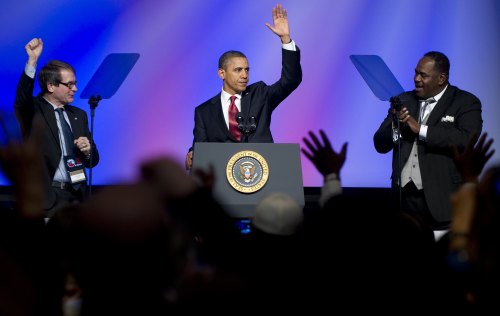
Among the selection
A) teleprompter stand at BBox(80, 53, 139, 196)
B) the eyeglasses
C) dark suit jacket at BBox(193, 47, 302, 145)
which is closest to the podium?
dark suit jacket at BBox(193, 47, 302, 145)

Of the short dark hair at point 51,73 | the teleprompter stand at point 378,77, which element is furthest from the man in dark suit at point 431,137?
the short dark hair at point 51,73

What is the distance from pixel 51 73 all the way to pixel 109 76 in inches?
16.1

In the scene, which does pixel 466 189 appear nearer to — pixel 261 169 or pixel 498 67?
pixel 261 169

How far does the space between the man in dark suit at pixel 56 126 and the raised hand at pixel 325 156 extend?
240 centimetres

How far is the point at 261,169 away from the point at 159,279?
2.45 meters

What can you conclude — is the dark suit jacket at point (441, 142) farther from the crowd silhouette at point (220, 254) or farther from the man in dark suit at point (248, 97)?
the crowd silhouette at point (220, 254)

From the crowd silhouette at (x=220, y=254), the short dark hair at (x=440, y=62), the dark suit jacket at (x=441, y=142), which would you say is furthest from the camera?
the short dark hair at (x=440, y=62)

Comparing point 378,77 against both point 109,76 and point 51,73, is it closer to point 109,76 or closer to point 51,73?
point 109,76

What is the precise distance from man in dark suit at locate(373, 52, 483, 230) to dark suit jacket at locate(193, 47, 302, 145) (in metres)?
0.71

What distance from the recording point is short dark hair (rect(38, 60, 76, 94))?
4.98 m

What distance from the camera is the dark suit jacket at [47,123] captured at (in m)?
4.63

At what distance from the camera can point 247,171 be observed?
3.84 meters

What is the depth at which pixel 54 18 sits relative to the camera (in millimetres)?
5684

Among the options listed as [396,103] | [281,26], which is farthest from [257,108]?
[396,103]
